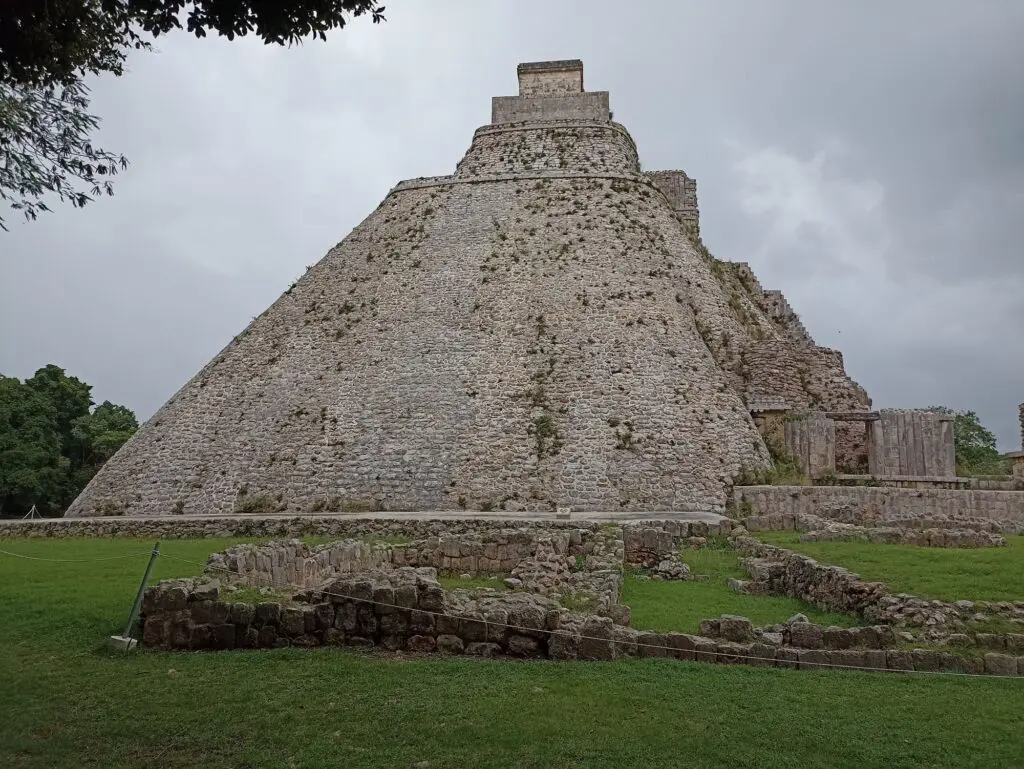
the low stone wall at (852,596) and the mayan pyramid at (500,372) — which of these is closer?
the low stone wall at (852,596)

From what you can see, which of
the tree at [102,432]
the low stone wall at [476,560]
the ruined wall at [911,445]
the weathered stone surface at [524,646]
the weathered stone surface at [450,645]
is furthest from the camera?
the tree at [102,432]

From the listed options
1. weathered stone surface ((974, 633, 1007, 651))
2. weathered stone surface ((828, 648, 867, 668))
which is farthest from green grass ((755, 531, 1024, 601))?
weathered stone surface ((828, 648, 867, 668))

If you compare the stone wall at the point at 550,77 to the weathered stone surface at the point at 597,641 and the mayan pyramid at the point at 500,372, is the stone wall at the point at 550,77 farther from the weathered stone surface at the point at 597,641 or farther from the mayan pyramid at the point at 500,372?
the weathered stone surface at the point at 597,641

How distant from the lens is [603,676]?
6.56 m

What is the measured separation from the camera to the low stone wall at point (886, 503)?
17.4m

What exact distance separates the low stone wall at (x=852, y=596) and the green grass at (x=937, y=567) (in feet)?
1.16

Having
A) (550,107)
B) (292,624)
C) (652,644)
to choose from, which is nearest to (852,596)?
(652,644)

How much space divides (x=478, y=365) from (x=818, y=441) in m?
9.62

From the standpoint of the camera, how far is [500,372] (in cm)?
2303

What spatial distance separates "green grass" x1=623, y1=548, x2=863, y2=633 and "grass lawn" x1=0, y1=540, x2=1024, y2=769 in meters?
2.15

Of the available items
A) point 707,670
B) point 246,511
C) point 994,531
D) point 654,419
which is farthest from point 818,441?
point 707,670

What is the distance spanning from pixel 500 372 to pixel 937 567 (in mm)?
14276

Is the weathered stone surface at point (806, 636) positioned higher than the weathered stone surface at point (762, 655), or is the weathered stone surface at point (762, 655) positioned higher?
the weathered stone surface at point (806, 636)

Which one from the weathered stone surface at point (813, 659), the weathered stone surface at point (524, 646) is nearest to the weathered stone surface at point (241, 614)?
the weathered stone surface at point (524, 646)
